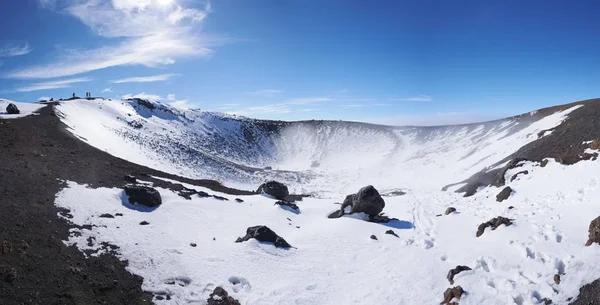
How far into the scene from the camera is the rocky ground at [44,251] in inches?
489

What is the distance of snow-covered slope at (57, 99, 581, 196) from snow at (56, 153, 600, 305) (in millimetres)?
26176

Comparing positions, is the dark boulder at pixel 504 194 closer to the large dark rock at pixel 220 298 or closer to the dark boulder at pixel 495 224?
the dark boulder at pixel 495 224

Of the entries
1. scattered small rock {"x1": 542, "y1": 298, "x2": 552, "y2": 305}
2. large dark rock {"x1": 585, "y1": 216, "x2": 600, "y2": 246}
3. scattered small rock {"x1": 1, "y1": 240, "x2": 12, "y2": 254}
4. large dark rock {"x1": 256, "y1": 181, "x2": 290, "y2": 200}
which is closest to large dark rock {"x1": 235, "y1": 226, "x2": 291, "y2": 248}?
scattered small rock {"x1": 1, "y1": 240, "x2": 12, "y2": 254}

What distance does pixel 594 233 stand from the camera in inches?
Result: 563

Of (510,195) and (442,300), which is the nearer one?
(442,300)

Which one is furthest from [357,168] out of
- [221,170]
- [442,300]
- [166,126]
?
[442,300]

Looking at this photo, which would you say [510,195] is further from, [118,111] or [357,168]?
[118,111]

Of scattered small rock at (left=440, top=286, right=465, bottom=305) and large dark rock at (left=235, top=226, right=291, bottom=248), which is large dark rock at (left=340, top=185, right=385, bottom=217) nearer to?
large dark rock at (left=235, top=226, right=291, bottom=248)

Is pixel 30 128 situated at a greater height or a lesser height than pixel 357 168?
greater

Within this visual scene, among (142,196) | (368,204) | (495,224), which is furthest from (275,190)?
(495,224)

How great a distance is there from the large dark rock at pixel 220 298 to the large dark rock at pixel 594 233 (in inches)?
595

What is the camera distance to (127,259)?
53.7 feet

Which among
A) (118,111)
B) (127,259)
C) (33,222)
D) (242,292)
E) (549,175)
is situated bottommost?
(242,292)

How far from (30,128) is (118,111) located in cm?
4346
